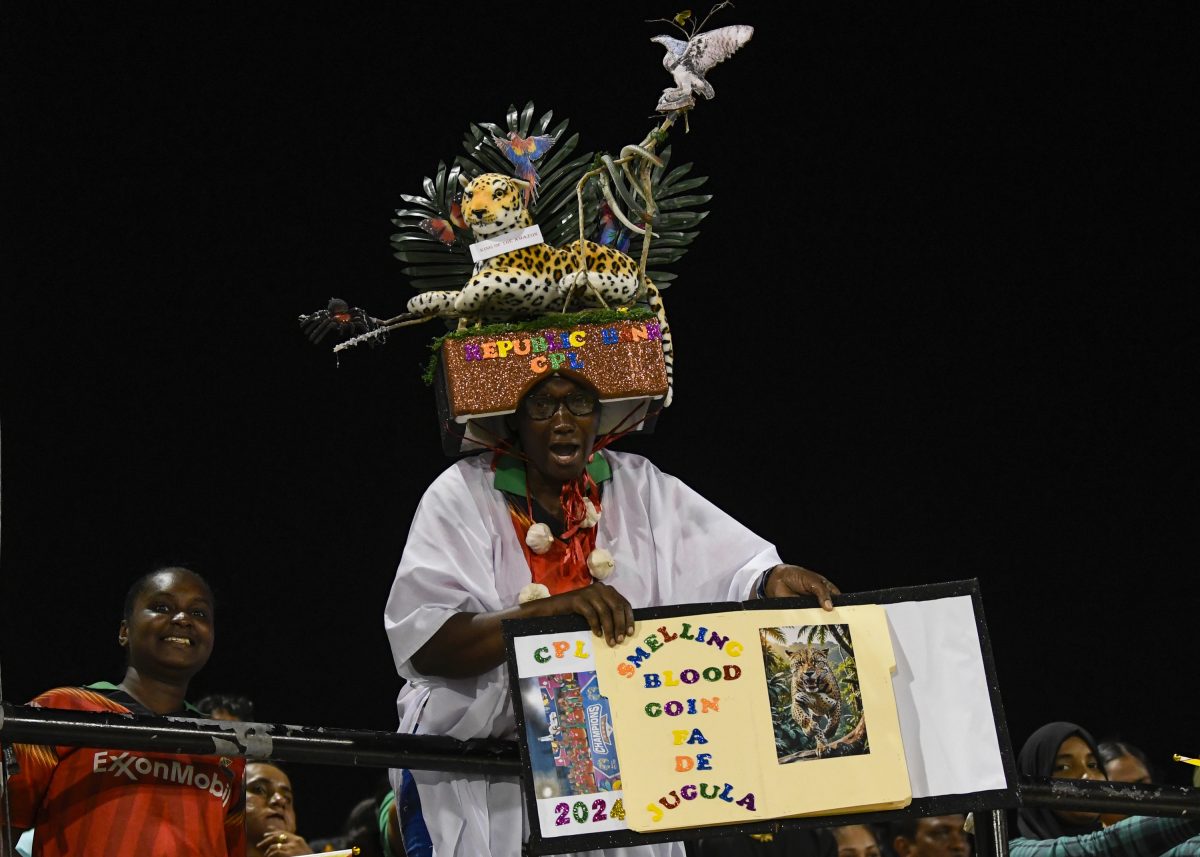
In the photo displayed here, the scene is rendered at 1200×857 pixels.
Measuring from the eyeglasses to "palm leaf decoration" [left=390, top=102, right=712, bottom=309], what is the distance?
1.22 feet

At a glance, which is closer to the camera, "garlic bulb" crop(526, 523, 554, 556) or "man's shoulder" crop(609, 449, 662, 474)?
"garlic bulb" crop(526, 523, 554, 556)

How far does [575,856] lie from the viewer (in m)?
2.42

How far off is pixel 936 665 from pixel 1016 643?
3159mm

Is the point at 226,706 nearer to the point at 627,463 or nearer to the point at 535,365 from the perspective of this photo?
the point at 627,463

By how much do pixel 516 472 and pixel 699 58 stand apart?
0.86m

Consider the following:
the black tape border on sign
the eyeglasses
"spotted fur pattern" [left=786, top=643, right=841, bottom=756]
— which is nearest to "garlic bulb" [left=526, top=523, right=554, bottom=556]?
the eyeglasses

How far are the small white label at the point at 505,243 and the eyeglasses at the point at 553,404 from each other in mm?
291

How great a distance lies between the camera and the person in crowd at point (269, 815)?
3488 mm

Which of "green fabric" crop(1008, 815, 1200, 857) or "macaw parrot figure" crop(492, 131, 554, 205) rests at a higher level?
"macaw parrot figure" crop(492, 131, 554, 205)

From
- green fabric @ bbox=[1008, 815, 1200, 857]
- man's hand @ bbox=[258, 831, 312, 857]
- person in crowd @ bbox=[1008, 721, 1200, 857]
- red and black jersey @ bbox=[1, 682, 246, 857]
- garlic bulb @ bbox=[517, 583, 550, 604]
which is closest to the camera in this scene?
red and black jersey @ bbox=[1, 682, 246, 857]

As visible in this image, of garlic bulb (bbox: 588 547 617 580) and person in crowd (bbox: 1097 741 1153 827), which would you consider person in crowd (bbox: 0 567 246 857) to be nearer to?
garlic bulb (bbox: 588 547 617 580)

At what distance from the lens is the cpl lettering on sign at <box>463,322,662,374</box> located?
8.54ft

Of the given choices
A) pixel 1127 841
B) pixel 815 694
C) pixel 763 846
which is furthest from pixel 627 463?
pixel 1127 841

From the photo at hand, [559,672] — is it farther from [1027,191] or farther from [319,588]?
[1027,191]
